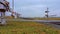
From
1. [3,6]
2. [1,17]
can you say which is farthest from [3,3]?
[1,17]

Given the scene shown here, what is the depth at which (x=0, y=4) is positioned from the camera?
23969 mm

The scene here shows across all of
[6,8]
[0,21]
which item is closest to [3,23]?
[0,21]

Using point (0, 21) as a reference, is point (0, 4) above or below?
above

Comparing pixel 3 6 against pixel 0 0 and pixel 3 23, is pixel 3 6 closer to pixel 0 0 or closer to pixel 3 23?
pixel 0 0

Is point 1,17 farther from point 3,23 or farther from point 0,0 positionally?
point 0,0

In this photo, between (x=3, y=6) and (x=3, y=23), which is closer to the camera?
(x=3, y=6)

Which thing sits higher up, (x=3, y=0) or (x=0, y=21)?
(x=3, y=0)

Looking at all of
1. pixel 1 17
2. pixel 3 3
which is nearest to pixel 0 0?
pixel 3 3

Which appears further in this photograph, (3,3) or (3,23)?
(3,23)

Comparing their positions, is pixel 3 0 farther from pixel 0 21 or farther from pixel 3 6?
pixel 0 21

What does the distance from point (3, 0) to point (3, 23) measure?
3254mm

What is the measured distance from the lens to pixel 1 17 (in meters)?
26.0

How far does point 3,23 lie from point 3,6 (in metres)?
2.95

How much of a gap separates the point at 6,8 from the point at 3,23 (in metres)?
2.14
